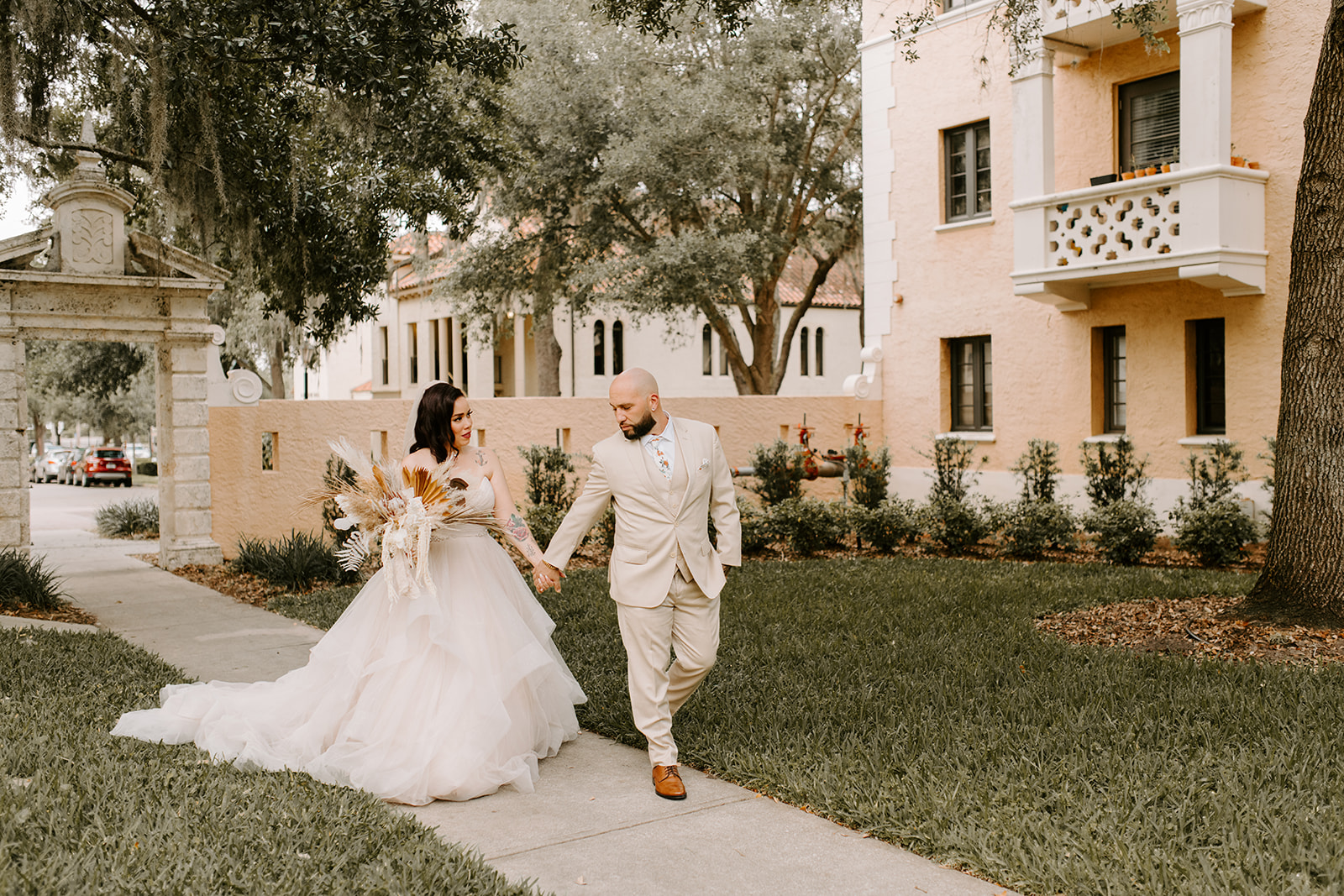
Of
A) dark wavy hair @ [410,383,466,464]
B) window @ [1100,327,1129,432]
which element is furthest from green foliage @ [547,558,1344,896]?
window @ [1100,327,1129,432]

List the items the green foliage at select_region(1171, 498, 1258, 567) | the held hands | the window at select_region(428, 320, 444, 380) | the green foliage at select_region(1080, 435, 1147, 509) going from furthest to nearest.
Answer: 1. the window at select_region(428, 320, 444, 380)
2. the green foliage at select_region(1080, 435, 1147, 509)
3. the green foliage at select_region(1171, 498, 1258, 567)
4. the held hands

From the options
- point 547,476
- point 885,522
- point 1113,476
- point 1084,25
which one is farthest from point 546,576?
point 1084,25

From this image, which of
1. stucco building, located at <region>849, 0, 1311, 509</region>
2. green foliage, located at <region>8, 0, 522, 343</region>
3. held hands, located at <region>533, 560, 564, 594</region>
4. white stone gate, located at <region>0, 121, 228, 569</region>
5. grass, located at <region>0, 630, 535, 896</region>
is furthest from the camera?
stucco building, located at <region>849, 0, 1311, 509</region>

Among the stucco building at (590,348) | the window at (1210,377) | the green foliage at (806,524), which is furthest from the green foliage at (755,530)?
the stucco building at (590,348)

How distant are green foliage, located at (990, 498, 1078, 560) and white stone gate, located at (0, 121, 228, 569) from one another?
9.86 m

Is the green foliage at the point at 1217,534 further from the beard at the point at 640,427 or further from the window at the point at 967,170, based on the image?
the beard at the point at 640,427

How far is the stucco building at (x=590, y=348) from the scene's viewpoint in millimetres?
35906

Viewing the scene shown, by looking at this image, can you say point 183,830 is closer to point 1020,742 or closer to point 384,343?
point 1020,742

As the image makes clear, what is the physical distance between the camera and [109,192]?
12.6 metres

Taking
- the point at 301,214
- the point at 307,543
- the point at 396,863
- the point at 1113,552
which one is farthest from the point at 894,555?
the point at 396,863

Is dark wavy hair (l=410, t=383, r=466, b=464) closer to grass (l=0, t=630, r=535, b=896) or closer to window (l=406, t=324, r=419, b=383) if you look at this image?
grass (l=0, t=630, r=535, b=896)

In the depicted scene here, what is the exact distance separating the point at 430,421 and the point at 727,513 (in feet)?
5.58

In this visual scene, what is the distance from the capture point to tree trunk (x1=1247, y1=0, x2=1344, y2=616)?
25.7ft

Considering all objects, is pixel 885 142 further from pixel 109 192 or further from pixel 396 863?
pixel 396 863
